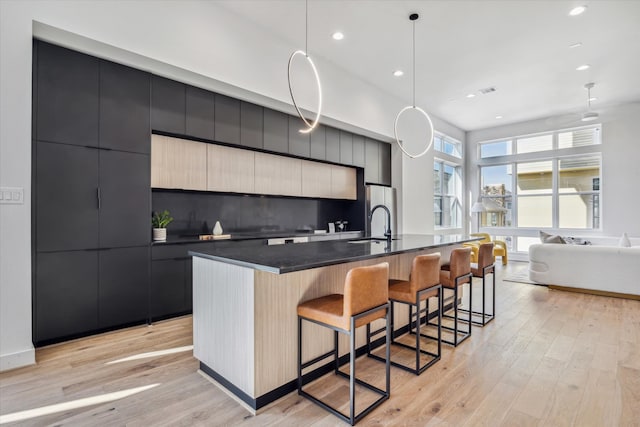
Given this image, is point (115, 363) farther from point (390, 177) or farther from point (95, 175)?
point (390, 177)

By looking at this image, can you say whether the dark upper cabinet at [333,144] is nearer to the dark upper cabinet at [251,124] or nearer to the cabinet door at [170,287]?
the dark upper cabinet at [251,124]

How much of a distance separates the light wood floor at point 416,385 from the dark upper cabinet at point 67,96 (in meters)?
1.87

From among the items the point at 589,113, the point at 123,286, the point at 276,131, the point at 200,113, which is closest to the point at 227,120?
the point at 200,113

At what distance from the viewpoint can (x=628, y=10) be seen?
3.63m

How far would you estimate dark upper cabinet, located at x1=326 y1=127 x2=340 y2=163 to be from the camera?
539cm

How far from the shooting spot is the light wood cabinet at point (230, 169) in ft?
13.4

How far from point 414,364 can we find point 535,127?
8.01 meters

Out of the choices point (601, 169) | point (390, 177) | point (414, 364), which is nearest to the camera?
point (414, 364)

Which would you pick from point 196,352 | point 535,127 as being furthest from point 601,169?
point 196,352

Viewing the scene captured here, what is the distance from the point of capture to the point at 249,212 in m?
4.76

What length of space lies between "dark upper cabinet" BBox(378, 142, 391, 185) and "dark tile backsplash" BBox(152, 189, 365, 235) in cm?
74

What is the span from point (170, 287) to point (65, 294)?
2.97 ft

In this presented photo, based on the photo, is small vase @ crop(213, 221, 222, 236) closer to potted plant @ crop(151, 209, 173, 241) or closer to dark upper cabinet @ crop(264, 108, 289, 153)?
potted plant @ crop(151, 209, 173, 241)

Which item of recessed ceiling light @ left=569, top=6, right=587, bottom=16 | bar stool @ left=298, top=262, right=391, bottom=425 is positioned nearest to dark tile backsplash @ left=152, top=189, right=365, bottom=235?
bar stool @ left=298, top=262, right=391, bottom=425
